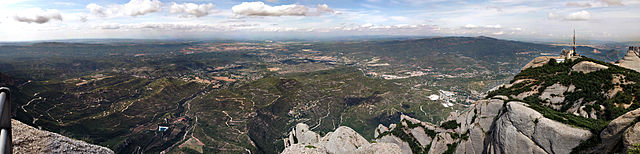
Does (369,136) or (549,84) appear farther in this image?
(369,136)

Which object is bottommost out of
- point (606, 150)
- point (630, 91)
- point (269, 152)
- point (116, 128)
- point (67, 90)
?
point (269, 152)

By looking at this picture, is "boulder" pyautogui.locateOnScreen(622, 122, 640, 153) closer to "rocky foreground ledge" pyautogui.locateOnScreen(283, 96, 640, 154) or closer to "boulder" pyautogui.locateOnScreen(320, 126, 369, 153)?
"rocky foreground ledge" pyautogui.locateOnScreen(283, 96, 640, 154)

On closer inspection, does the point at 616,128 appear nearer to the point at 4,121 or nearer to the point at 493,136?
the point at 493,136

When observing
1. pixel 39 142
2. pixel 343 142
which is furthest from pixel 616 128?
pixel 39 142

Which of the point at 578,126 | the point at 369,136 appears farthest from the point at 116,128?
the point at 578,126

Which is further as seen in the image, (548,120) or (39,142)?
(548,120)

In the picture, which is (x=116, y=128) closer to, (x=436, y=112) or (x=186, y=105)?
(x=186, y=105)

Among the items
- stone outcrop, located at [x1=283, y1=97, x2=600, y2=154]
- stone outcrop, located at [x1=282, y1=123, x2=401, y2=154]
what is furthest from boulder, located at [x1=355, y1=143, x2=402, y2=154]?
stone outcrop, located at [x1=283, y1=97, x2=600, y2=154]
